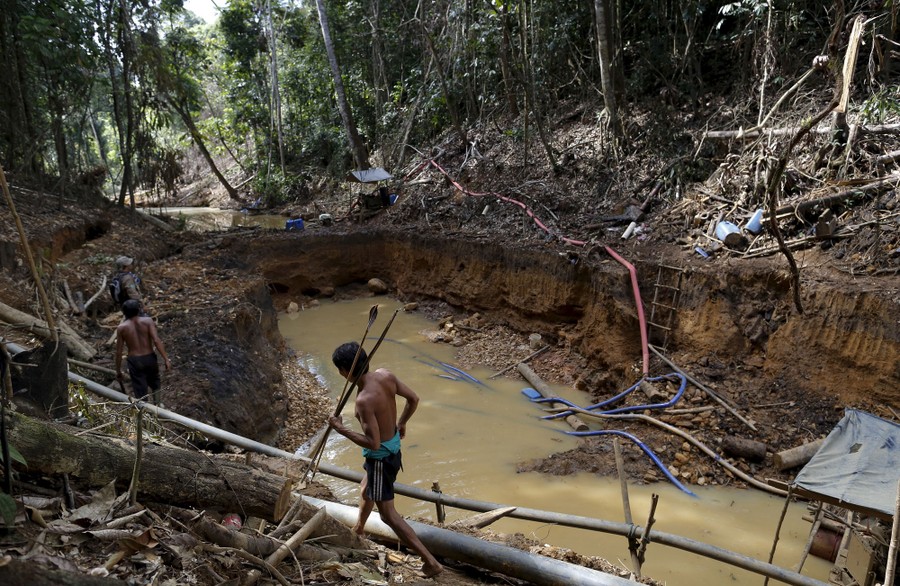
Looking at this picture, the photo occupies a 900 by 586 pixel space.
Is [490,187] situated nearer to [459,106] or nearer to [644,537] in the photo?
[459,106]

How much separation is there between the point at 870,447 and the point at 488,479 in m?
4.01

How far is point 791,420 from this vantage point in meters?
7.17

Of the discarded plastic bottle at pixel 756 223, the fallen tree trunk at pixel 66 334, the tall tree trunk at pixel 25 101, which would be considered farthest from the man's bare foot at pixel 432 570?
the tall tree trunk at pixel 25 101

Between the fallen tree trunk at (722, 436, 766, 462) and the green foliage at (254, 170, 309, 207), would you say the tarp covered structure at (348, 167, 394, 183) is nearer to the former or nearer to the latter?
the green foliage at (254, 170, 309, 207)

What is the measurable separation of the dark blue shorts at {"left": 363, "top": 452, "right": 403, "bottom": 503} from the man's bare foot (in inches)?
18.2

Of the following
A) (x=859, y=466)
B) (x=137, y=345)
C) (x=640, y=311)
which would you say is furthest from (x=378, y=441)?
(x=640, y=311)

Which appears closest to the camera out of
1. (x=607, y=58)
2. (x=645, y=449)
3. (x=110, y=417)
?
(x=110, y=417)

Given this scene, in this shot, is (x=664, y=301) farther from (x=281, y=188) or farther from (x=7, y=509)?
(x=281, y=188)

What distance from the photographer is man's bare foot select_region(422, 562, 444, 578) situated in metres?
3.40

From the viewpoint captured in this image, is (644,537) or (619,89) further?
(619,89)

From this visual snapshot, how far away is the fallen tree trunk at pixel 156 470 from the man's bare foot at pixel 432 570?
962 mm

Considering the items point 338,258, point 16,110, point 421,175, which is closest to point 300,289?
point 338,258

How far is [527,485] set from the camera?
22.3 ft

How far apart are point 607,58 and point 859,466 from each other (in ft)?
28.3
